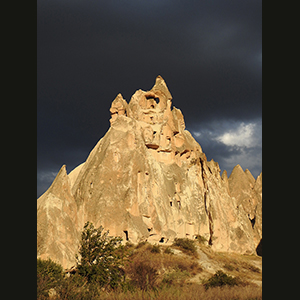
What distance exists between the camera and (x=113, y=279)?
49.6 ft

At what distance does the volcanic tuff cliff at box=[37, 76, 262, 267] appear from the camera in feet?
50.2

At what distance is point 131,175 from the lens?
29.6m

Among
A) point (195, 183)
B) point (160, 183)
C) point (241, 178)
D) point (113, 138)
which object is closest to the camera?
point (113, 138)

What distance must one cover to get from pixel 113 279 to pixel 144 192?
15194mm

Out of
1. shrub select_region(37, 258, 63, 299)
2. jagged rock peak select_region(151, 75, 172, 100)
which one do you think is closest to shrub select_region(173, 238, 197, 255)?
jagged rock peak select_region(151, 75, 172, 100)

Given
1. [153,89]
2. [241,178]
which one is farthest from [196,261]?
[241,178]

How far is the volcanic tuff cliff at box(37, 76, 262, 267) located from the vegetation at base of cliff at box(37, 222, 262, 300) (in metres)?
0.84

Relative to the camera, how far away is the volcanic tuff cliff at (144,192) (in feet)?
50.2

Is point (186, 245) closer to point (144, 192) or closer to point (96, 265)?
point (144, 192)

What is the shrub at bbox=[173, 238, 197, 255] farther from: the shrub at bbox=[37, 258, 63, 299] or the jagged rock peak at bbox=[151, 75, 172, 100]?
the shrub at bbox=[37, 258, 63, 299]

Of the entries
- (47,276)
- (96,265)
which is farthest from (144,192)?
(47,276)

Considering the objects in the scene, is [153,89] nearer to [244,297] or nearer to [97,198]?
[97,198]
